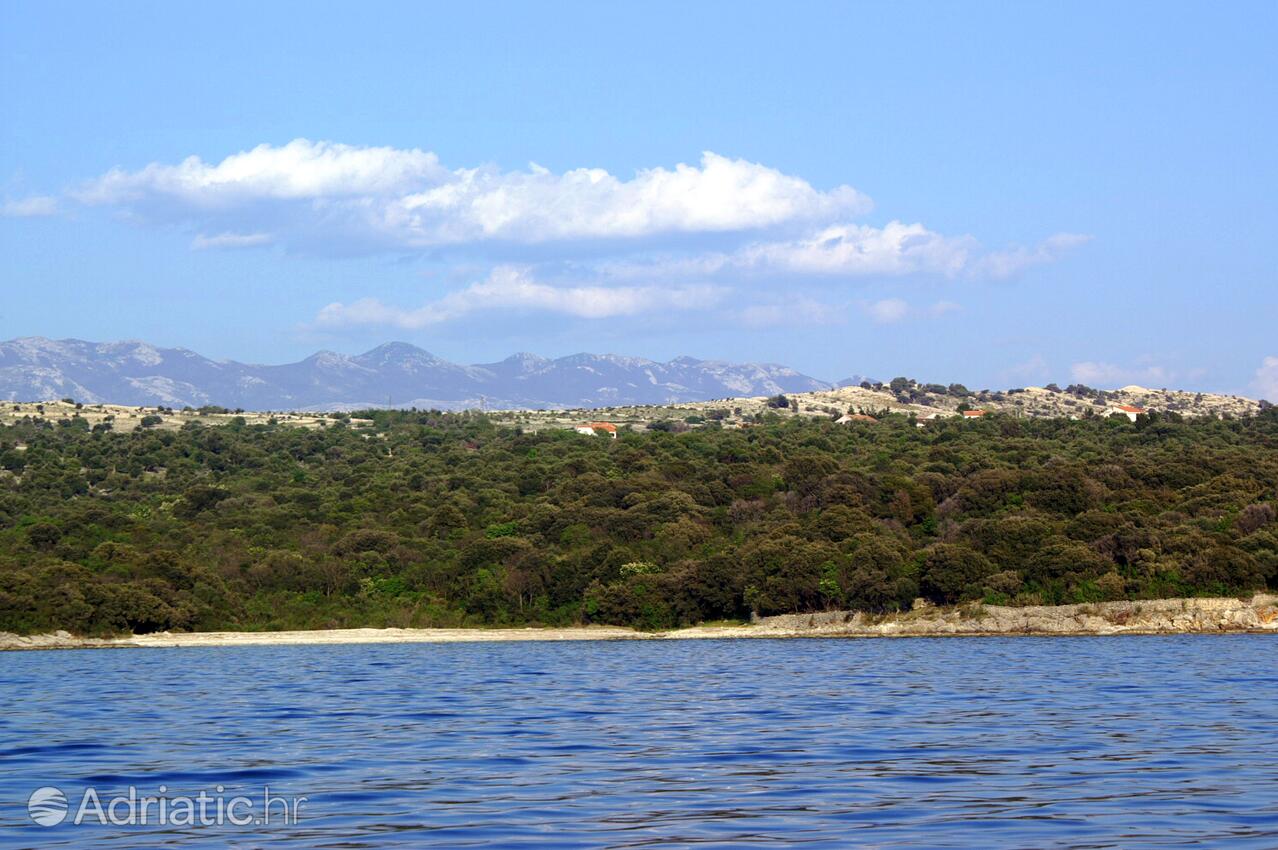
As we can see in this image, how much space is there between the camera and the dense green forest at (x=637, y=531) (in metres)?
79.4

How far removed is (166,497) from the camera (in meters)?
110

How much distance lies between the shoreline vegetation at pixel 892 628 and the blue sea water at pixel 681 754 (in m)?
27.8

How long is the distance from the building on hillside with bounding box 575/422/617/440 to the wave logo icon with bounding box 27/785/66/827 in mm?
129097

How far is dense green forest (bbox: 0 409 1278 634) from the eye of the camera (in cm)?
7938

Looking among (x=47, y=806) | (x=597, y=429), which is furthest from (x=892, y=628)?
(x=597, y=429)

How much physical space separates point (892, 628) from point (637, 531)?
71.7 feet

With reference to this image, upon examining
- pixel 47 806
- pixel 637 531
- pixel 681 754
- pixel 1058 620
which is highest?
pixel 637 531

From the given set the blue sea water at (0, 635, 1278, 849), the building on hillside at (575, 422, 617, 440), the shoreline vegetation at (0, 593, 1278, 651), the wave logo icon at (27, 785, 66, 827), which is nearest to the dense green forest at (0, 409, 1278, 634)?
the shoreline vegetation at (0, 593, 1278, 651)

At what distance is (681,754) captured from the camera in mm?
24344

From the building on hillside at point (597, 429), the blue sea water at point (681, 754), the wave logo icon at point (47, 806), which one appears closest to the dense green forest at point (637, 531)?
the building on hillside at point (597, 429)

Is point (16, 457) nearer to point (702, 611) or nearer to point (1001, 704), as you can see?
point (702, 611)

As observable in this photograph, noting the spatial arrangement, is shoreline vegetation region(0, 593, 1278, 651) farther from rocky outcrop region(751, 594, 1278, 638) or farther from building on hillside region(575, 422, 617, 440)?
building on hillside region(575, 422, 617, 440)

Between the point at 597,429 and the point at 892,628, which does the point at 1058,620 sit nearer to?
the point at 892,628

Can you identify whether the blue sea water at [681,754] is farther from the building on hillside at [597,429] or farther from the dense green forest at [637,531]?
the building on hillside at [597,429]
